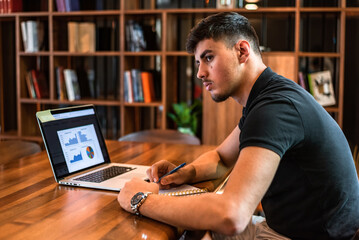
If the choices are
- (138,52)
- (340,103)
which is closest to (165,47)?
(138,52)

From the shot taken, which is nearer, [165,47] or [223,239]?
[223,239]

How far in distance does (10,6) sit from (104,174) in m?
3.22

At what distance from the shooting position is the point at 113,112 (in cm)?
452

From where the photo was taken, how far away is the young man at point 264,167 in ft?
3.62

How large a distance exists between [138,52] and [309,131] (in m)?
2.87

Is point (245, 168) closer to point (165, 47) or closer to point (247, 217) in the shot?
point (247, 217)

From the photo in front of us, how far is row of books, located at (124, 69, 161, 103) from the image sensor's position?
400 cm

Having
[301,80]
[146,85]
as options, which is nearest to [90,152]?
[146,85]

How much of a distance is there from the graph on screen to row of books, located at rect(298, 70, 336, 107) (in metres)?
2.44

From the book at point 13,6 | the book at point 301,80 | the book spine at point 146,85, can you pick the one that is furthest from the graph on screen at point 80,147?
the book at point 13,6

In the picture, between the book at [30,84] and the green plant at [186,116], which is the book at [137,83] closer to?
the green plant at [186,116]

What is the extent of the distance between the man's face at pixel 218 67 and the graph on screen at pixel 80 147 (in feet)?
2.05

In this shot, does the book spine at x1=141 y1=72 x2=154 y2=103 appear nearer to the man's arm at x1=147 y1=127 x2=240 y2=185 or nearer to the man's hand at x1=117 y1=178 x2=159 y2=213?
the man's arm at x1=147 y1=127 x2=240 y2=185

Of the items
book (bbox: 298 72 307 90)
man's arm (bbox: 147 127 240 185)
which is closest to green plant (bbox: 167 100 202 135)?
book (bbox: 298 72 307 90)
